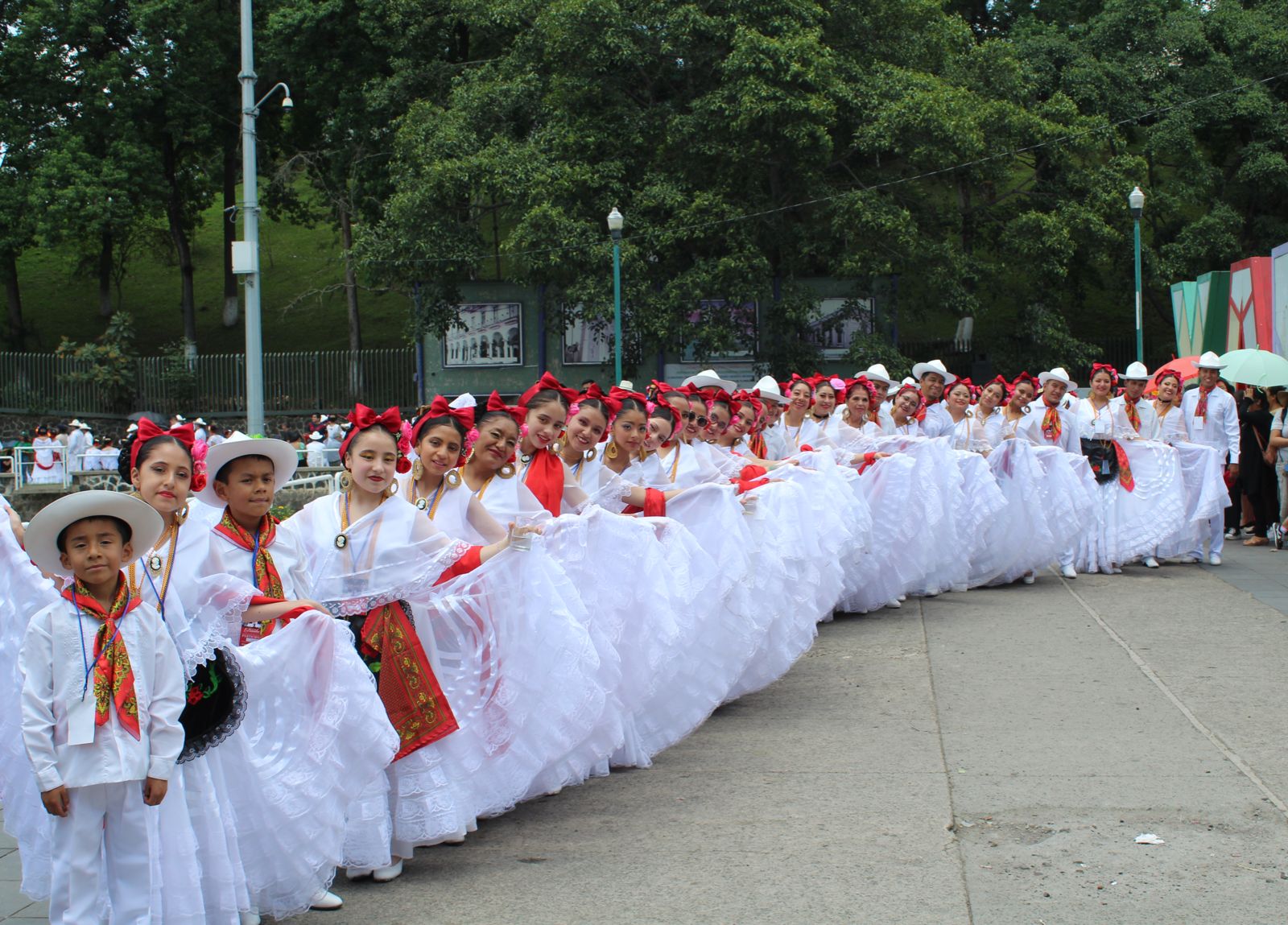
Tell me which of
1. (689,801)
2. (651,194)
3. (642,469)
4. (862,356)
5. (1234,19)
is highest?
(1234,19)

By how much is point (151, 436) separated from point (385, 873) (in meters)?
1.66

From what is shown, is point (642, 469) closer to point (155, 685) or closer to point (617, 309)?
point (155, 685)

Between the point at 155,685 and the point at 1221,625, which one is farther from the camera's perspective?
the point at 1221,625

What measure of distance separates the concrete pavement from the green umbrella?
23.3ft

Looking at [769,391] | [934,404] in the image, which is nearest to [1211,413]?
[934,404]

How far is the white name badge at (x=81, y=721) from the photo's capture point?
3564 mm

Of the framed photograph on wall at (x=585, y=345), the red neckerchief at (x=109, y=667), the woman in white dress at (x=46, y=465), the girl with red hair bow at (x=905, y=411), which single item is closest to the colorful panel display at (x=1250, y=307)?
the girl with red hair bow at (x=905, y=411)

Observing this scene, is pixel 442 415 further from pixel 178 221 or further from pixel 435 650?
pixel 178 221

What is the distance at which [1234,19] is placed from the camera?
33.1 m

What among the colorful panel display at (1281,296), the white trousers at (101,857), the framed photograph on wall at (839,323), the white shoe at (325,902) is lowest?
the white shoe at (325,902)

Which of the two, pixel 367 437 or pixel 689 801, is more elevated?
pixel 367 437

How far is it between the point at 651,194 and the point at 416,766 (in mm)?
22066

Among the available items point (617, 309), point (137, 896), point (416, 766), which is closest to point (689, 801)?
point (416, 766)

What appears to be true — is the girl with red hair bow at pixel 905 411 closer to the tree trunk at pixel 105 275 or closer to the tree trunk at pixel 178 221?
the tree trunk at pixel 178 221
